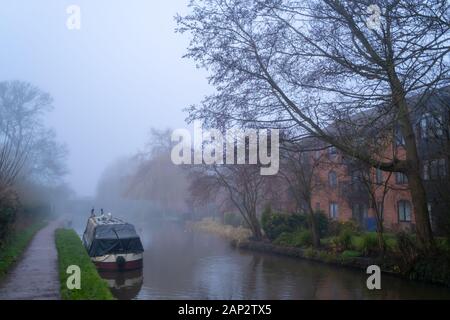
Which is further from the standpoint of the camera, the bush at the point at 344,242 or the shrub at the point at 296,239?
the shrub at the point at 296,239

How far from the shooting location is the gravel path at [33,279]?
34.7 feet

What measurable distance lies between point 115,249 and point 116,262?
0.68 m

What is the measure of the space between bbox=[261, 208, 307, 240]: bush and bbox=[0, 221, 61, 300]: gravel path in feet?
46.6

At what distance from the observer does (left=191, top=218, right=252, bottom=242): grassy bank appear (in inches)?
1298

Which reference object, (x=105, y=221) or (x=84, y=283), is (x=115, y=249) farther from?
(x=84, y=283)

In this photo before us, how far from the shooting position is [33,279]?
12.8 m

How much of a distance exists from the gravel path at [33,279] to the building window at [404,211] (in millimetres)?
23350

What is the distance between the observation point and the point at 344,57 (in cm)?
1348

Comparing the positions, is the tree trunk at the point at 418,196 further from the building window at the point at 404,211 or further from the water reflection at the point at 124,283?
the building window at the point at 404,211

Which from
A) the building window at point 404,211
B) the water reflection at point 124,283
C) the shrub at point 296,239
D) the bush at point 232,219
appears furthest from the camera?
the bush at point 232,219

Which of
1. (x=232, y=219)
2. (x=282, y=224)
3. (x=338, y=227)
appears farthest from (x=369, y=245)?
(x=232, y=219)

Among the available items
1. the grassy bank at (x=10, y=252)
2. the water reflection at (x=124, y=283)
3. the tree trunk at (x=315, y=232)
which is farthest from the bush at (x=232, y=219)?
the water reflection at (x=124, y=283)
